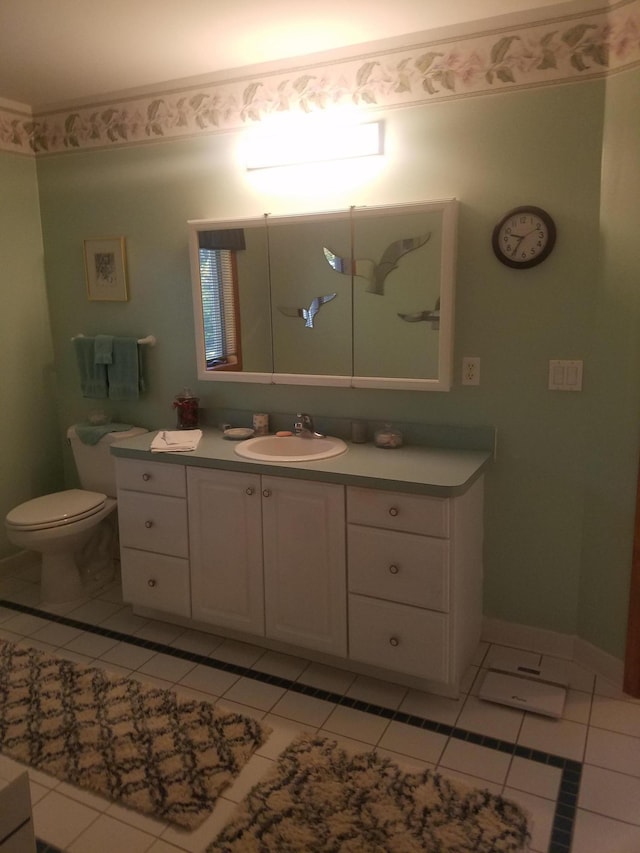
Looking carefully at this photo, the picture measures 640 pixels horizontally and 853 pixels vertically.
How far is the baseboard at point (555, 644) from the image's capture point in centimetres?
231

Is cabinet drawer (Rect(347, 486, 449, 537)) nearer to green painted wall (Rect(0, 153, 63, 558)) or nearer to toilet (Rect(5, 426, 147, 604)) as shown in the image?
toilet (Rect(5, 426, 147, 604))

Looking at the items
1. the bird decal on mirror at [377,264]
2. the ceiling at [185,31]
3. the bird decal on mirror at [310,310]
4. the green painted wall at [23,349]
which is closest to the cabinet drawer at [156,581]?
the green painted wall at [23,349]

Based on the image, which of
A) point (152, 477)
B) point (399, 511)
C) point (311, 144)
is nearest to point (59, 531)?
point (152, 477)

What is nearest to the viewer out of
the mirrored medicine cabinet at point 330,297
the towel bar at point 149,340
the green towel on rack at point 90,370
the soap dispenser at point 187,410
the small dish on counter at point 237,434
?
the mirrored medicine cabinet at point 330,297

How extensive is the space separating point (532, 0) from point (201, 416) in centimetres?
204

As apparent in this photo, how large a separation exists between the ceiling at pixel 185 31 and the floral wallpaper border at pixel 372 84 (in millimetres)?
72

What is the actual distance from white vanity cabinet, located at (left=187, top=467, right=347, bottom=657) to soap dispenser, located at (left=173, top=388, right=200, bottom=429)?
48 cm

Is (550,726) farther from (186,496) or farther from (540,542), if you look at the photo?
(186,496)

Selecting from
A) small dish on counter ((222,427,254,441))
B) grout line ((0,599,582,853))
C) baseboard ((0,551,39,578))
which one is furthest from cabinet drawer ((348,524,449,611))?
baseboard ((0,551,39,578))

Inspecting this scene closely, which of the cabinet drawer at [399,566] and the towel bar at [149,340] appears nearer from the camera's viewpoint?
the cabinet drawer at [399,566]

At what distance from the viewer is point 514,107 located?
7.23 ft

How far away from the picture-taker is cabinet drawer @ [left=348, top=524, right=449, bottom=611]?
2.12m

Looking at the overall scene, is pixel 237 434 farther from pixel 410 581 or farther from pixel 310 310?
pixel 410 581

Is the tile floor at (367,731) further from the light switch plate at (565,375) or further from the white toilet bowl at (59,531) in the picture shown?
the light switch plate at (565,375)
